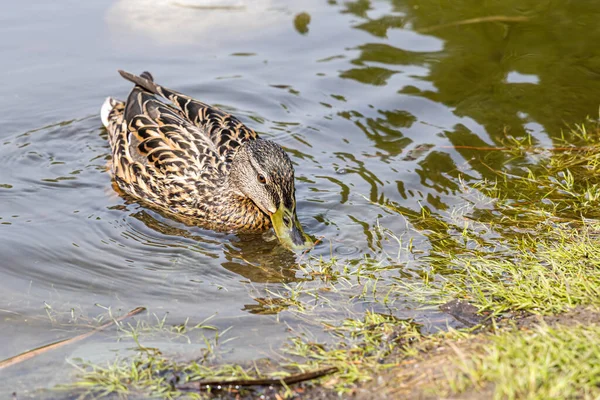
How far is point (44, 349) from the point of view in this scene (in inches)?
174

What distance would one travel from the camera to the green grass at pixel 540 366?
323 centimetres

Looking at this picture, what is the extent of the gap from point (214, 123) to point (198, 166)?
537 millimetres

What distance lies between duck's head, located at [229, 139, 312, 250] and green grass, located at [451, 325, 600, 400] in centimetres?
254

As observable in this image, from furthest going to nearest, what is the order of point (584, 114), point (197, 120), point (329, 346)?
point (584, 114) → point (197, 120) → point (329, 346)

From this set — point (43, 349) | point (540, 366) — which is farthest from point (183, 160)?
point (540, 366)

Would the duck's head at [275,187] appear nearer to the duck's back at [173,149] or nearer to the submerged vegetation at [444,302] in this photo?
the submerged vegetation at [444,302]

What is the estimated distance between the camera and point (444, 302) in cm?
470

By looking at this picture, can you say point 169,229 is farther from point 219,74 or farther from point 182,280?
point 219,74

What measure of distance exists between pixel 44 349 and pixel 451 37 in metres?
7.09

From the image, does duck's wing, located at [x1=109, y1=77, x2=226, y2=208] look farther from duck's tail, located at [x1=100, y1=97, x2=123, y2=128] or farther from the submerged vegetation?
the submerged vegetation

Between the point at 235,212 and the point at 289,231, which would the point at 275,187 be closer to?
→ the point at 289,231

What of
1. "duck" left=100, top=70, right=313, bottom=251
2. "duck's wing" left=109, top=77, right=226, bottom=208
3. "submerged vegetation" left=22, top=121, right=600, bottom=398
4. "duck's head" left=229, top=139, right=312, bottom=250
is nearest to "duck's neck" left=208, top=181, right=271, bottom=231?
"duck" left=100, top=70, right=313, bottom=251

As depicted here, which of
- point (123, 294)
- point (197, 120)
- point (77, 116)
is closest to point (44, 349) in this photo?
point (123, 294)

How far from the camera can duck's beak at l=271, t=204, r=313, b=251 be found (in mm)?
5996
